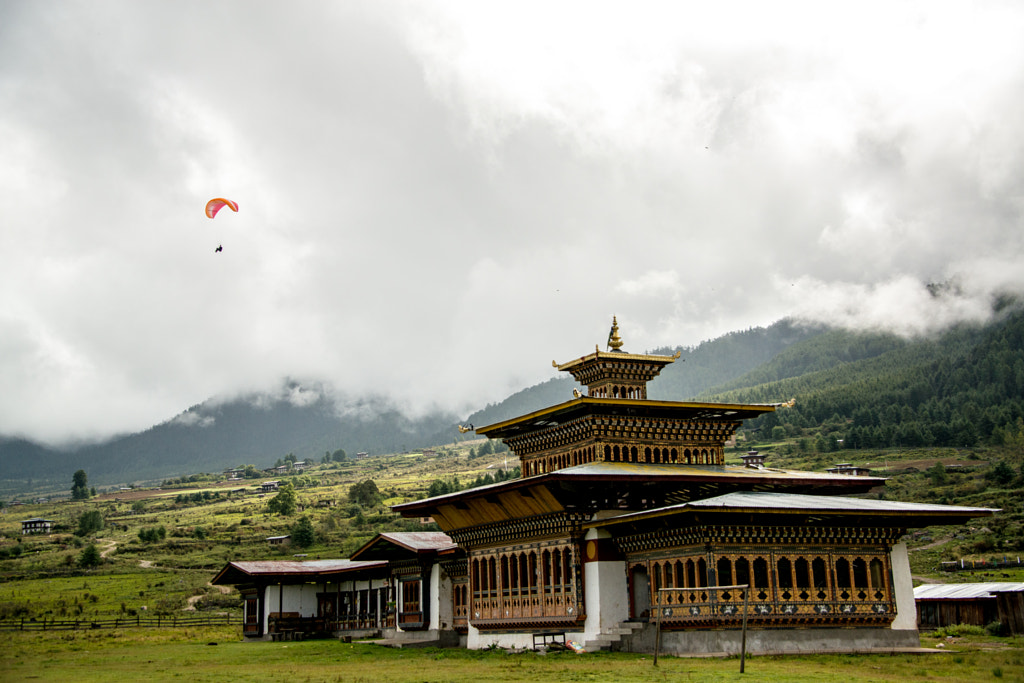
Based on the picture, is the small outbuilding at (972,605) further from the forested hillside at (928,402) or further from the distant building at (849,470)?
the forested hillside at (928,402)

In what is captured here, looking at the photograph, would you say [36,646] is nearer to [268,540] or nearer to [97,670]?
[97,670]

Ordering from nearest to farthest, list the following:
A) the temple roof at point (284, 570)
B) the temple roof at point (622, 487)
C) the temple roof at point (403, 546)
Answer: the temple roof at point (622, 487) → the temple roof at point (403, 546) → the temple roof at point (284, 570)

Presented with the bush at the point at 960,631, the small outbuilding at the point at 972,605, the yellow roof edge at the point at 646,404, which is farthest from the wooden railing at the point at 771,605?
the yellow roof edge at the point at 646,404

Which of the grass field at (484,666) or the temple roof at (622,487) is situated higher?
the temple roof at (622,487)

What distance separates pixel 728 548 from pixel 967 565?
1341 inches

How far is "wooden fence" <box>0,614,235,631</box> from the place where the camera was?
5514 centimetres

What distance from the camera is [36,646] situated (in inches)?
1676

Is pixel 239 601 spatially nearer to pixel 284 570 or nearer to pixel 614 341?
pixel 284 570

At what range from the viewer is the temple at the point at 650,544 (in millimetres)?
27750

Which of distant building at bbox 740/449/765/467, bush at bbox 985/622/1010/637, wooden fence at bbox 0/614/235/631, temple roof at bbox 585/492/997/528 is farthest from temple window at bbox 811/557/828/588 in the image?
wooden fence at bbox 0/614/235/631

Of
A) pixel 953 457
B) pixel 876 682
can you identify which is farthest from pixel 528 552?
pixel 953 457

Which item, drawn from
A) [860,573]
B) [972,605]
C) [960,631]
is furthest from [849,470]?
[860,573]

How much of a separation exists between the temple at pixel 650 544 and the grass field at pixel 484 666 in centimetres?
156

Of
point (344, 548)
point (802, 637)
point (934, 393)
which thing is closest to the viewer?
point (802, 637)
